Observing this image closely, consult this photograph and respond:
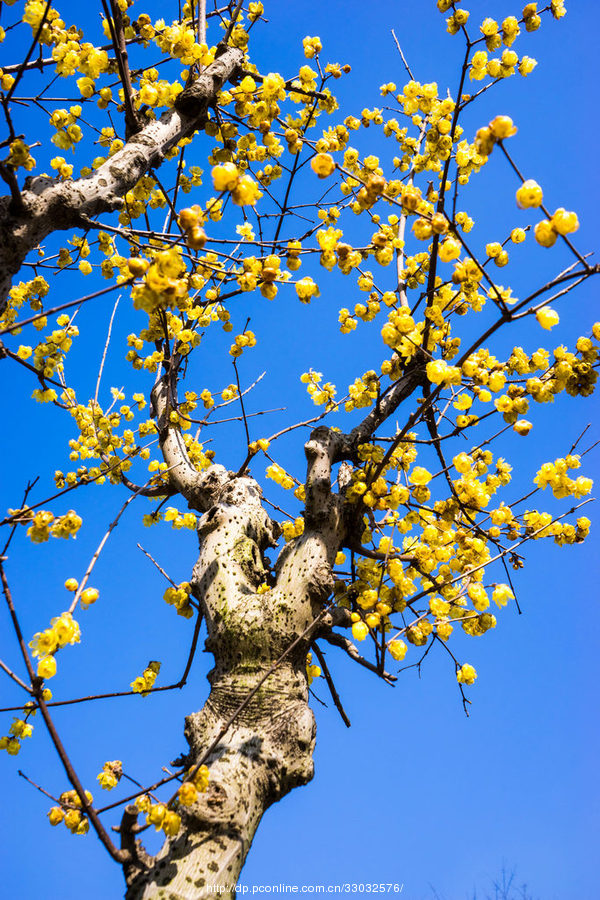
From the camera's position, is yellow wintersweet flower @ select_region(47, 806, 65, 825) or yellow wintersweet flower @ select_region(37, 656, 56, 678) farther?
yellow wintersweet flower @ select_region(47, 806, 65, 825)

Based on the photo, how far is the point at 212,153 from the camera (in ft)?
11.8

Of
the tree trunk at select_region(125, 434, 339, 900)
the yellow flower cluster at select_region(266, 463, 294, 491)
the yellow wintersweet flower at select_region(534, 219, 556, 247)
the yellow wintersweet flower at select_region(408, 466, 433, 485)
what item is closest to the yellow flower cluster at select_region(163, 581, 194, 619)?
the tree trunk at select_region(125, 434, 339, 900)

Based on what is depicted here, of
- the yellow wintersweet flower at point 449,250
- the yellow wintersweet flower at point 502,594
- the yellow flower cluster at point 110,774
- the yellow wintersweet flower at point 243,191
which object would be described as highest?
the yellow wintersweet flower at point 449,250

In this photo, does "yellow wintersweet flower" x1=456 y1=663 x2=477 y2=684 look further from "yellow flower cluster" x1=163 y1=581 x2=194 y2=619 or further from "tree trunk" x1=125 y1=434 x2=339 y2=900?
"yellow flower cluster" x1=163 y1=581 x2=194 y2=619

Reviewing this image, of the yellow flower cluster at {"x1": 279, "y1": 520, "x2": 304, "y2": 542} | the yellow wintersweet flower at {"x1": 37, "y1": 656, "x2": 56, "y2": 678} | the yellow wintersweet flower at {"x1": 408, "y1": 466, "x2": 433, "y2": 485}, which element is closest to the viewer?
the yellow wintersweet flower at {"x1": 37, "y1": 656, "x2": 56, "y2": 678}

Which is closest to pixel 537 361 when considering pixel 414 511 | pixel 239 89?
pixel 414 511

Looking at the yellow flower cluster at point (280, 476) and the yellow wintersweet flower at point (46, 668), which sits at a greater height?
the yellow flower cluster at point (280, 476)

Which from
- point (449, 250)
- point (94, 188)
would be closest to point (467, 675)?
point (449, 250)

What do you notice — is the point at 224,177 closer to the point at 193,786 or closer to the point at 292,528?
the point at 193,786

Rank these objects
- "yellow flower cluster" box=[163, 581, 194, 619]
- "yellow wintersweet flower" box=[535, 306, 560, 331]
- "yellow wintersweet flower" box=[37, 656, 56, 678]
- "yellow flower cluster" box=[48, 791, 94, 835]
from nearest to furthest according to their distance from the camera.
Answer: "yellow wintersweet flower" box=[37, 656, 56, 678], "yellow flower cluster" box=[48, 791, 94, 835], "yellow wintersweet flower" box=[535, 306, 560, 331], "yellow flower cluster" box=[163, 581, 194, 619]

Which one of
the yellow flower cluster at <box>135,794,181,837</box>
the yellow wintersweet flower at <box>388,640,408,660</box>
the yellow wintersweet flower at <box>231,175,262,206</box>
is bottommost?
the yellow flower cluster at <box>135,794,181,837</box>

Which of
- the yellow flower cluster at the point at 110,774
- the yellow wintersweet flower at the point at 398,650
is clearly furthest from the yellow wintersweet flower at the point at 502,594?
the yellow flower cluster at the point at 110,774

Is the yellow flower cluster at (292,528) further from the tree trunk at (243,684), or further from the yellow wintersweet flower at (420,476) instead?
the yellow wintersweet flower at (420,476)

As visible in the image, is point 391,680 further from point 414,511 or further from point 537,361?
point 537,361
